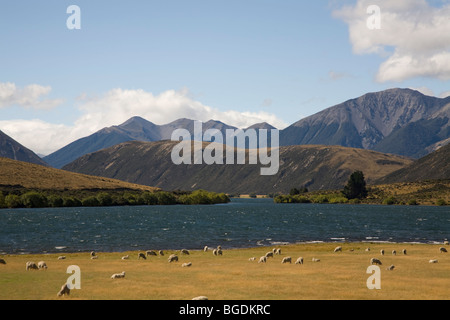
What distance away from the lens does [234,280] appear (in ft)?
119

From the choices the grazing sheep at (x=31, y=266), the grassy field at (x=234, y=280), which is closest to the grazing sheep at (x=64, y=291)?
the grassy field at (x=234, y=280)

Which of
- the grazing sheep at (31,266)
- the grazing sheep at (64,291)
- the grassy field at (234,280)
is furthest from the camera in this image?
the grazing sheep at (31,266)

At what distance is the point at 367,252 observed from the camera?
62.2 metres

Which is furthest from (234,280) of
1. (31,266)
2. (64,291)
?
(31,266)

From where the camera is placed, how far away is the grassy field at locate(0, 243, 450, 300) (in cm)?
3017

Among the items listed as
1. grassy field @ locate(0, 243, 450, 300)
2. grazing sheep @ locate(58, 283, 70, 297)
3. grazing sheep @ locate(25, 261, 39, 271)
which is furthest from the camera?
grazing sheep @ locate(25, 261, 39, 271)

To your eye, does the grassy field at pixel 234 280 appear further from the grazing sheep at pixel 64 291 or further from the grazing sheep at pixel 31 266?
the grazing sheep at pixel 31 266

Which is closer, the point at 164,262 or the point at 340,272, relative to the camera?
the point at 340,272

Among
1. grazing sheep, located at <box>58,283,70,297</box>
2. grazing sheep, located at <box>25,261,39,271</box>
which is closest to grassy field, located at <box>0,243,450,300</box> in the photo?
grazing sheep, located at <box>58,283,70,297</box>

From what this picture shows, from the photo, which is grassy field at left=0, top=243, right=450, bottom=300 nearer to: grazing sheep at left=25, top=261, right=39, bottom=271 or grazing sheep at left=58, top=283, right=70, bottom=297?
grazing sheep at left=58, top=283, right=70, bottom=297

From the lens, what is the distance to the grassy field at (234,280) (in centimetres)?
3017
